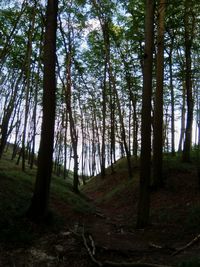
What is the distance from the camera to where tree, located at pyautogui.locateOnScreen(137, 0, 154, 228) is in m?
8.64

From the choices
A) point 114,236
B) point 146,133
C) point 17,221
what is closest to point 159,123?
point 146,133

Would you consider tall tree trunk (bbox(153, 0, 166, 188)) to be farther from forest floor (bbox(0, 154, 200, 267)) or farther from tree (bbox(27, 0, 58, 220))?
tree (bbox(27, 0, 58, 220))

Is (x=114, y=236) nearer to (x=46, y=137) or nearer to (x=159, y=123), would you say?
(x=46, y=137)

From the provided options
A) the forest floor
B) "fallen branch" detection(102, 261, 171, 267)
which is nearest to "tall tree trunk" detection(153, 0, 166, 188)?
the forest floor

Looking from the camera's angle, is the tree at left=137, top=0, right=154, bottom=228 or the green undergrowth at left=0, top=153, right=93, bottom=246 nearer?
the green undergrowth at left=0, top=153, right=93, bottom=246

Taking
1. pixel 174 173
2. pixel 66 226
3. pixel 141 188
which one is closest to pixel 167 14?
pixel 174 173

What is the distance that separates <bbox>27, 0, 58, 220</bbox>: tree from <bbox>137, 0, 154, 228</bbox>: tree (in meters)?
2.53

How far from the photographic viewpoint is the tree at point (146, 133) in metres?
8.64

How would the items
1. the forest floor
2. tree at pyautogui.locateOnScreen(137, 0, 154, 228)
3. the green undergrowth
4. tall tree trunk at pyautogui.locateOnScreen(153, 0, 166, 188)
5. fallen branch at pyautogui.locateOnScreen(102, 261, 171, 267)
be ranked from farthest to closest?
tall tree trunk at pyautogui.locateOnScreen(153, 0, 166, 188) < tree at pyautogui.locateOnScreen(137, 0, 154, 228) < the green undergrowth < the forest floor < fallen branch at pyautogui.locateOnScreen(102, 261, 171, 267)

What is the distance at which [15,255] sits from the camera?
228 inches

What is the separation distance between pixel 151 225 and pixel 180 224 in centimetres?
82

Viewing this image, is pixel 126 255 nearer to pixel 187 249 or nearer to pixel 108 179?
pixel 187 249

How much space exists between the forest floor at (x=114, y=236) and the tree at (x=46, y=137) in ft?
1.47

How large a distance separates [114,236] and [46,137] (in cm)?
309
